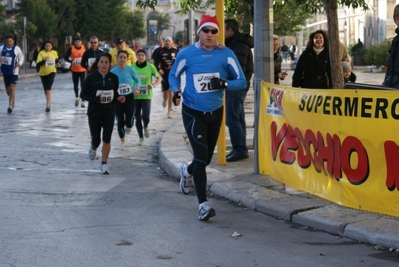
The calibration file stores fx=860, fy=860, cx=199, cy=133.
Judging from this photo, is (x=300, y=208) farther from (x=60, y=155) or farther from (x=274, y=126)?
(x=60, y=155)

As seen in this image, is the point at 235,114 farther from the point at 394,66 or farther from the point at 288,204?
the point at 288,204

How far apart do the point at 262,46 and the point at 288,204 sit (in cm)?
268

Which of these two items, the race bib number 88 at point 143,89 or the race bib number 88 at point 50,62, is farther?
the race bib number 88 at point 50,62

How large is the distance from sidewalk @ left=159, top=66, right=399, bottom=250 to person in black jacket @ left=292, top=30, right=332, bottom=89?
53.5 inches

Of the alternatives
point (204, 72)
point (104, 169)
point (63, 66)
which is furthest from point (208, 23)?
point (63, 66)

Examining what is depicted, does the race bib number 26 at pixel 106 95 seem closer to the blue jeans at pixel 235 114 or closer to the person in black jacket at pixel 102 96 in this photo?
the person in black jacket at pixel 102 96

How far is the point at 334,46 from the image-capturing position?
11273 mm

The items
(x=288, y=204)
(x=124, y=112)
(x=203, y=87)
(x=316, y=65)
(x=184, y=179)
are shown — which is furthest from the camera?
(x=124, y=112)

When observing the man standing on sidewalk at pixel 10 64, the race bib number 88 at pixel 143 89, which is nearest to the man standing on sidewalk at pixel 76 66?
the man standing on sidewalk at pixel 10 64

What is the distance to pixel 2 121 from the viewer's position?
1864cm

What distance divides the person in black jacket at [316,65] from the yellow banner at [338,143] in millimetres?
1922

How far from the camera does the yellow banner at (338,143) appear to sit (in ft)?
25.2

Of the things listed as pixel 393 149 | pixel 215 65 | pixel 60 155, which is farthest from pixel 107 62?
pixel 393 149

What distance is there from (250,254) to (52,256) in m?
1.54
